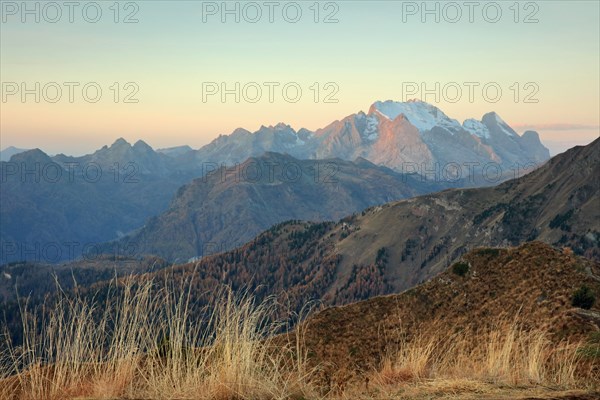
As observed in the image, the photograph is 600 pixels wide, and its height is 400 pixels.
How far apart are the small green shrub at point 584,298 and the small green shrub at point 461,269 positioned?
8749 millimetres

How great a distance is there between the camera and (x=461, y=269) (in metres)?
30.3

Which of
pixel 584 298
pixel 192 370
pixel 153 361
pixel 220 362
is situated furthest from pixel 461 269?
pixel 153 361

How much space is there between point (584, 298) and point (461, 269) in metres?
9.59

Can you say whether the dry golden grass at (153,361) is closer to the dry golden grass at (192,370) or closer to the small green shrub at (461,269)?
the dry golden grass at (192,370)

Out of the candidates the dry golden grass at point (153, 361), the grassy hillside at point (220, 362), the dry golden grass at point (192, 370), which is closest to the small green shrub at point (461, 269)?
the grassy hillside at point (220, 362)

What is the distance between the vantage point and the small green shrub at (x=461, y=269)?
1187 inches

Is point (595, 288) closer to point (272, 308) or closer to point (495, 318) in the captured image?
point (495, 318)

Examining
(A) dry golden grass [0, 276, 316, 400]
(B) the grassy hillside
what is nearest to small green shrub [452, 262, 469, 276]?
(B) the grassy hillside

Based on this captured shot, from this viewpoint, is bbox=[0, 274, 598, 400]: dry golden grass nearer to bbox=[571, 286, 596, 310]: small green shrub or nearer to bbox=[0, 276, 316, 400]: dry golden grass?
bbox=[0, 276, 316, 400]: dry golden grass

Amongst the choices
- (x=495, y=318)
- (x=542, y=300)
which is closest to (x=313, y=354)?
(x=495, y=318)

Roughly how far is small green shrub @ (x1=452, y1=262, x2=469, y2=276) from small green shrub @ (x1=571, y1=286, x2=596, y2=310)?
8.75 metres

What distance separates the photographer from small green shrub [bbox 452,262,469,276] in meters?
30.2

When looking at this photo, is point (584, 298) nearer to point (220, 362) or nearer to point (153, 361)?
point (220, 362)

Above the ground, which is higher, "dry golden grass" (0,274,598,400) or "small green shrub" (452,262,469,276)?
"dry golden grass" (0,274,598,400)
